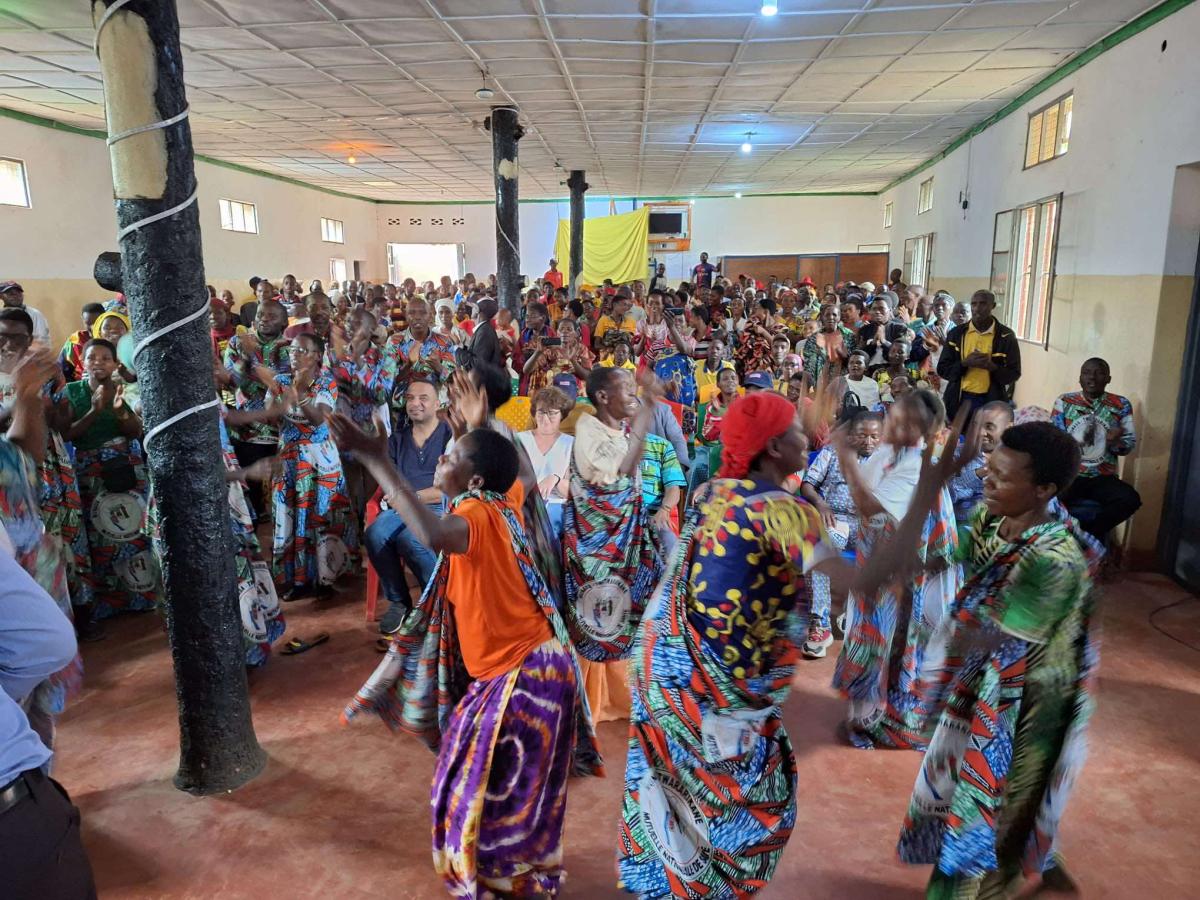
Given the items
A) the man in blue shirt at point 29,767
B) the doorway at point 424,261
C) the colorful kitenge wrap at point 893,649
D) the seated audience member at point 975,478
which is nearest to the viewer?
the man in blue shirt at point 29,767

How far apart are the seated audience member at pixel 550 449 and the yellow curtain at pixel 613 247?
12754 millimetres

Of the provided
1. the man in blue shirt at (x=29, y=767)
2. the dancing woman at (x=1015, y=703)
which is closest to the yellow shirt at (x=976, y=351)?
the dancing woman at (x=1015, y=703)

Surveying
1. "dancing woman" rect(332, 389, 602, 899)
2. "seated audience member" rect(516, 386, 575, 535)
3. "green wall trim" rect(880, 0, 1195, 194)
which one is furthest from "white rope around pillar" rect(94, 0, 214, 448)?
"green wall trim" rect(880, 0, 1195, 194)

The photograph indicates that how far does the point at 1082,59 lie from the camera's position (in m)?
6.80

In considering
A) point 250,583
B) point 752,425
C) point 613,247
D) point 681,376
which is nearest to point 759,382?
point 681,376

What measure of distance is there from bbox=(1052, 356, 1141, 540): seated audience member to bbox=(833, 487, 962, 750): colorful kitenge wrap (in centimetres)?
218

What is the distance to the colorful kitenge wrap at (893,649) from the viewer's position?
3.30 m

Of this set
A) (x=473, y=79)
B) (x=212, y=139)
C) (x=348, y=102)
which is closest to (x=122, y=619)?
(x=473, y=79)

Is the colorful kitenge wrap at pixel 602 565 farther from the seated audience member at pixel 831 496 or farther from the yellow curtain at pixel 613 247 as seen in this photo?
the yellow curtain at pixel 613 247

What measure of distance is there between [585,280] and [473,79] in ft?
30.0

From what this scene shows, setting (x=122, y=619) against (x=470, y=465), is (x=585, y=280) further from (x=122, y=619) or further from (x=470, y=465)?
(x=470, y=465)

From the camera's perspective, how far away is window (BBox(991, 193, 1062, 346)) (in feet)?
24.1

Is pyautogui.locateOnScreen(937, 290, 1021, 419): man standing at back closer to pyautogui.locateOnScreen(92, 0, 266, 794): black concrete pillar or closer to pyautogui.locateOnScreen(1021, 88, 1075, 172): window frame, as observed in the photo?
pyautogui.locateOnScreen(1021, 88, 1075, 172): window frame

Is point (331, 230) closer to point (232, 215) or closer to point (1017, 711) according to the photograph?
point (232, 215)
